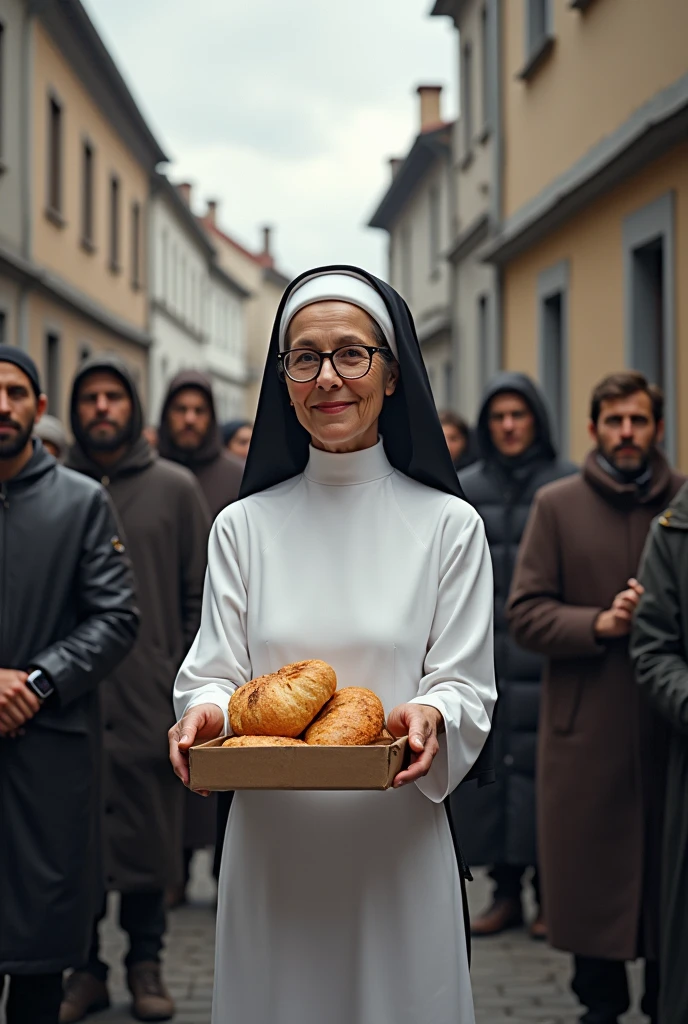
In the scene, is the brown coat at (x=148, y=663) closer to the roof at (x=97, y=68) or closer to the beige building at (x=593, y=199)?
the beige building at (x=593, y=199)

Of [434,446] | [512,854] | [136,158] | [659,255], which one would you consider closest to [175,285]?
[136,158]

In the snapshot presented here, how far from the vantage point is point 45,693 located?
468cm

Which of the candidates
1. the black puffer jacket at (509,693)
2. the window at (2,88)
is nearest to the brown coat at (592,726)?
the black puffer jacket at (509,693)

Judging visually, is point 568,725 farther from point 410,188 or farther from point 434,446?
point 410,188

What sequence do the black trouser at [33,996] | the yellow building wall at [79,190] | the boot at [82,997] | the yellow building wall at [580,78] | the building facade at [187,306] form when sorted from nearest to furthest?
the black trouser at [33,996] < the boot at [82,997] < the yellow building wall at [580,78] < the yellow building wall at [79,190] < the building facade at [187,306]

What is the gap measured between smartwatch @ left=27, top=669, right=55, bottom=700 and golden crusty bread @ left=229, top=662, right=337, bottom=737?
5.71 ft

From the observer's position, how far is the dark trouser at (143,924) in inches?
242

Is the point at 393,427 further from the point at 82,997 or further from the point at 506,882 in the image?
the point at 506,882

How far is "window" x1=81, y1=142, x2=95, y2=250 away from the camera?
87.6 feet

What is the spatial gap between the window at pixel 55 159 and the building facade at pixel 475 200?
5.81m

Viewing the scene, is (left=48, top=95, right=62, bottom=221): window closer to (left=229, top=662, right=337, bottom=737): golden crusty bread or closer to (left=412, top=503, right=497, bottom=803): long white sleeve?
(left=412, top=503, right=497, bottom=803): long white sleeve

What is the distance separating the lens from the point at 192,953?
6777mm

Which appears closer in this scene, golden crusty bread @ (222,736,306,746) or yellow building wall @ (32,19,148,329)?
golden crusty bread @ (222,736,306,746)

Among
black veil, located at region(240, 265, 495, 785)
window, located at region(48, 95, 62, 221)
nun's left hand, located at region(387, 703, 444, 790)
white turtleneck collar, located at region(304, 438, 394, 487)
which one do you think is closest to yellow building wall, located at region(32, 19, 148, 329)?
window, located at region(48, 95, 62, 221)
